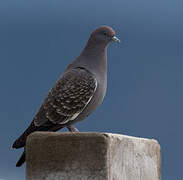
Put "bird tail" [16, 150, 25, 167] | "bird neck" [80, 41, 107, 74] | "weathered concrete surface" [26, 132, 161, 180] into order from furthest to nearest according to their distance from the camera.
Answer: "bird neck" [80, 41, 107, 74]
"bird tail" [16, 150, 25, 167]
"weathered concrete surface" [26, 132, 161, 180]

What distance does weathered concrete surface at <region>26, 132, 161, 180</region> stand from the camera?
4.66m

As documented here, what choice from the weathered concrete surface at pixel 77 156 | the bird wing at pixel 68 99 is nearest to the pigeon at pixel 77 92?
the bird wing at pixel 68 99

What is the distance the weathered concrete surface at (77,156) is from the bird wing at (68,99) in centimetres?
74

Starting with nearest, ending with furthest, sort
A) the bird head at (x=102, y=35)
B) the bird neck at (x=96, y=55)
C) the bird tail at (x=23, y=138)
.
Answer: the bird tail at (x=23, y=138), the bird neck at (x=96, y=55), the bird head at (x=102, y=35)

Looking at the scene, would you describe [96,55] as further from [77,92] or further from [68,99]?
[68,99]

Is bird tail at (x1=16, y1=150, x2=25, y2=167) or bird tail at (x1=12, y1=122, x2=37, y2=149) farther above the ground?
bird tail at (x1=12, y1=122, x2=37, y2=149)

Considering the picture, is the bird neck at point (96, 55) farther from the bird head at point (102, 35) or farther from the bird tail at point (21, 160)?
the bird tail at point (21, 160)

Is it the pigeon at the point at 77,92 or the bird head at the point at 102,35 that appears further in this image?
the bird head at the point at 102,35

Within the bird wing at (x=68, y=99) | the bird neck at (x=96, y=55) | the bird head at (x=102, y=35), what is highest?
the bird head at (x=102, y=35)

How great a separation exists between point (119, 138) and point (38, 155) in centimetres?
98

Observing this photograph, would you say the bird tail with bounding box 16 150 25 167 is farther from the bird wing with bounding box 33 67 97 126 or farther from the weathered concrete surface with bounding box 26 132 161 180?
the bird wing with bounding box 33 67 97 126

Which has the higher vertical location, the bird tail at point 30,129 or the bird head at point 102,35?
the bird head at point 102,35

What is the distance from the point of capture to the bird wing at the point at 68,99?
570cm

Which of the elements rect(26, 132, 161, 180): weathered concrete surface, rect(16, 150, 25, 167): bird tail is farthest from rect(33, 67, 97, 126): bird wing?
rect(26, 132, 161, 180): weathered concrete surface
